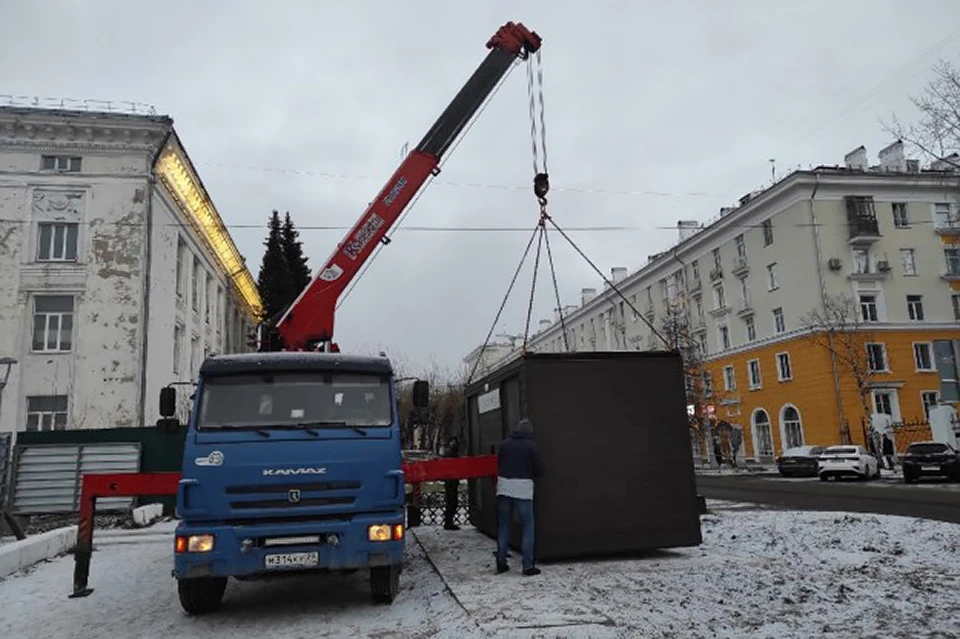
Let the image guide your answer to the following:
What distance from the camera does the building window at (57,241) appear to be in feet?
81.0

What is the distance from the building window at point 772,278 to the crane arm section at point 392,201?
107 feet

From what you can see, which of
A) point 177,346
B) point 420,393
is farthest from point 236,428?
point 177,346

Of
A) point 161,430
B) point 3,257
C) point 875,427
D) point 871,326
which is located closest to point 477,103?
point 161,430

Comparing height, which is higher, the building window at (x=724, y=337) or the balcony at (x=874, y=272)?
the balcony at (x=874, y=272)

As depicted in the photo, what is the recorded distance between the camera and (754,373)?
4397cm

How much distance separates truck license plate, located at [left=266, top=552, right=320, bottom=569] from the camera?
22.4ft

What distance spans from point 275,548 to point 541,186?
299 inches

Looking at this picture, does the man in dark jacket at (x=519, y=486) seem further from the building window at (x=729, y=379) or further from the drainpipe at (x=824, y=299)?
the building window at (x=729, y=379)

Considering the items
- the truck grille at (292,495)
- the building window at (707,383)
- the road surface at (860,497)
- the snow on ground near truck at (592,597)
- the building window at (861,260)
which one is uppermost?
the building window at (861,260)

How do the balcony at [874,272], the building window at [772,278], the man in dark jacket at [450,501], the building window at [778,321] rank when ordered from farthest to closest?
the building window at [772,278]
the building window at [778,321]
the balcony at [874,272]
the man in dark jacket at [450,501]

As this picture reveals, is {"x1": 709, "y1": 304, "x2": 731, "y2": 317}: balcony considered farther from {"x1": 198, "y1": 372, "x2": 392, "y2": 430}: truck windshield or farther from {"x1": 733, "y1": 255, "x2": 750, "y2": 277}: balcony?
{"x1": 198, "y1": 372, "x2": 392, "y2": 430}: truck windshield

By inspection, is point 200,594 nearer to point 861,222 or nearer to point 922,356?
point 861,222

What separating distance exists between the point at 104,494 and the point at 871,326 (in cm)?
4046

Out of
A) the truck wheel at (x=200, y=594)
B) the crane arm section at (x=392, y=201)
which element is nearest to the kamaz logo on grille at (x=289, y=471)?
the truck wheel at (x=200, y=594)
